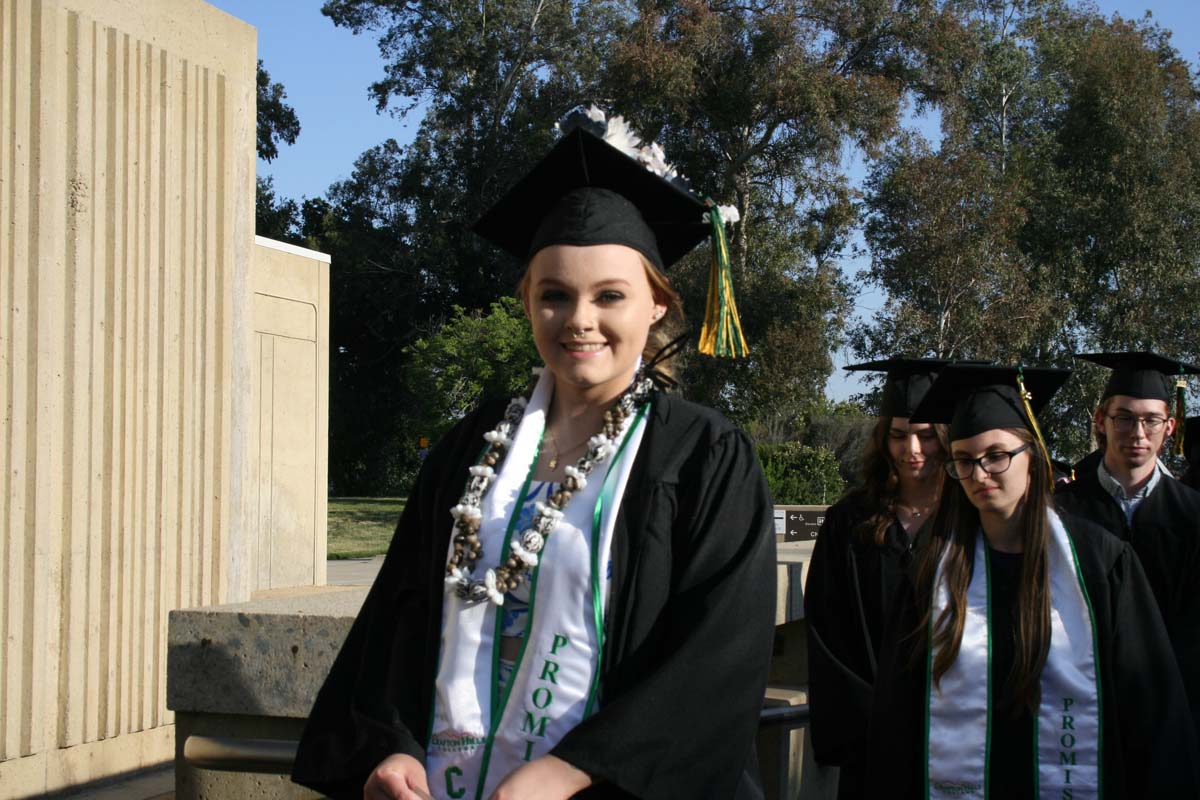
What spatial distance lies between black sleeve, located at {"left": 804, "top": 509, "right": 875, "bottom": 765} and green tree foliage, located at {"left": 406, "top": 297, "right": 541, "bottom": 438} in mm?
22855

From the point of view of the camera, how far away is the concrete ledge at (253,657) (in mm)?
3367

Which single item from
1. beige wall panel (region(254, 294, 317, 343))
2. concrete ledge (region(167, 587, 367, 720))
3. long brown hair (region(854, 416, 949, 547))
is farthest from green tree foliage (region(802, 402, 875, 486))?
concrete ledge (region(167, 587, 367, 720))

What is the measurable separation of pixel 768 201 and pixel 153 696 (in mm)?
25915

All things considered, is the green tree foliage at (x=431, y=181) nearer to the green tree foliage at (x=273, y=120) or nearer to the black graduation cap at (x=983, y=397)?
the green tree foliage at (x=273, y=120)

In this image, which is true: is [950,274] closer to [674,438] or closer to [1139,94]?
[1139,94]

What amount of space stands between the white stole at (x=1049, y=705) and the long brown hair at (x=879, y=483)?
3.74 feet

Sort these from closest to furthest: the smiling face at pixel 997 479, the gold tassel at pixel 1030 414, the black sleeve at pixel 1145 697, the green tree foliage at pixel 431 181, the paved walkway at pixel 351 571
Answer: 1. the black sleeve at pixel 1145 697
2. the smiling face at pixel 997 479
3. the gold tassel at pixel 1030 414
4. the paved walkway at pixel 351 571
5. the green tree foliage at pixel 431 181

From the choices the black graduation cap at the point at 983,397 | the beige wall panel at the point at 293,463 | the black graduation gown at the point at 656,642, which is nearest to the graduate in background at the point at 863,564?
the black graduation cap at the point at 983,397

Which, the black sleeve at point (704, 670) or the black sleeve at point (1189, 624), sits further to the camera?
the black sleeve at point (1189, 624)

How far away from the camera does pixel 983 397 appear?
3936 millimetres

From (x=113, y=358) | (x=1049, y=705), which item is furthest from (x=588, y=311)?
(x=113, y=358)

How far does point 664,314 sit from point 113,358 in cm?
397

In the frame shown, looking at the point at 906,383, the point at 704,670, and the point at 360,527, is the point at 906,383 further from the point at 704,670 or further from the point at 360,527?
the point at 360,527

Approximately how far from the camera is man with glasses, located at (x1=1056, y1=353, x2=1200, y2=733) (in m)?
4.51
